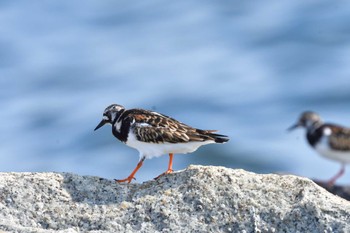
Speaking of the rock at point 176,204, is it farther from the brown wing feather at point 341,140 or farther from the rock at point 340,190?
the rock at point 340,190

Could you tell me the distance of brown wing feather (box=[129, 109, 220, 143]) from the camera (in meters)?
7.74

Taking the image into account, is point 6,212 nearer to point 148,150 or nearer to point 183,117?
point 148,150

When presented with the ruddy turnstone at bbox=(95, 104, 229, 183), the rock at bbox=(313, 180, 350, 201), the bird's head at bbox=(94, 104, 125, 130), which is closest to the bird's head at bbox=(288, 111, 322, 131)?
the ruddy turnstone at bbox=(95, 104, 229, 183)

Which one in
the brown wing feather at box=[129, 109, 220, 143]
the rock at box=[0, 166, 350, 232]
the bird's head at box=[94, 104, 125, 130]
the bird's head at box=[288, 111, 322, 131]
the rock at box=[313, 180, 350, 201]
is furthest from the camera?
the rock at box=[313, 180, 350, 201]

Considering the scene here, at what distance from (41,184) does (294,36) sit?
16.6 metres

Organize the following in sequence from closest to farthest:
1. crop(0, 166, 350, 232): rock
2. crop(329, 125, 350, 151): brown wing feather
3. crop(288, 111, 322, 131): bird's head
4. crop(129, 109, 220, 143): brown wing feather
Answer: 1. crop(0, 166, 350, 232): rock
2. crop(329, 125, 350, 151): brown wing feather
3. crop(288, 111, 322, 131): bird's head
4. crop(129, 109, 220, 143): brown wing feather

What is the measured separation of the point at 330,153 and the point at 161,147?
1.40m

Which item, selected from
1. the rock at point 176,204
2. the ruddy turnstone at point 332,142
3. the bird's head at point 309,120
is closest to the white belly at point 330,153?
the ruddy turnstone at point 332,142

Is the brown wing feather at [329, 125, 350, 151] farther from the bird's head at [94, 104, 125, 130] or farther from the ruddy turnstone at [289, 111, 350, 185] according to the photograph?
the bird's head at [94, 104, 125, 130]

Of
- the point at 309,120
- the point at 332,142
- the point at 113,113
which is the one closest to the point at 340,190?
the point at 309,120

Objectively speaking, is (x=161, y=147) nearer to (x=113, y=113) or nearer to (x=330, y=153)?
(x=113, y=113)

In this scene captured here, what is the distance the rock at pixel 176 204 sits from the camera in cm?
657

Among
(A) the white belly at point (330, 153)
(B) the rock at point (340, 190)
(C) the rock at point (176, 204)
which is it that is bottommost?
(C) the rock at point (176, 204)

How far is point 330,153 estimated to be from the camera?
7367 mm
